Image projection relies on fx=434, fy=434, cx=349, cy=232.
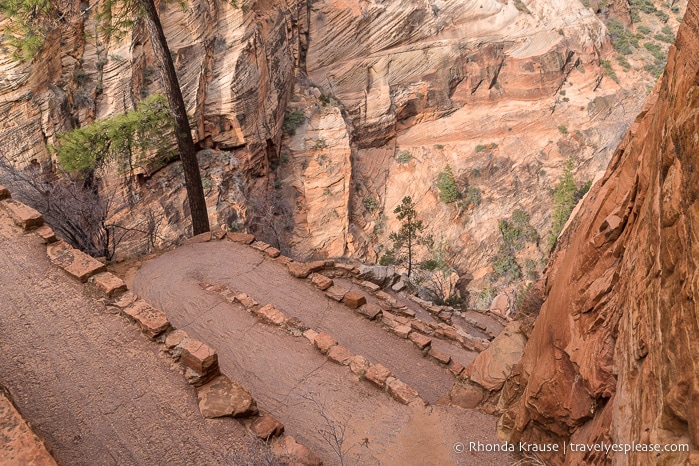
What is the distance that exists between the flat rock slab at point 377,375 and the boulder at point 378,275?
4.51 metres

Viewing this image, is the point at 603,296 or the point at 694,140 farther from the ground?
the point at 694,140

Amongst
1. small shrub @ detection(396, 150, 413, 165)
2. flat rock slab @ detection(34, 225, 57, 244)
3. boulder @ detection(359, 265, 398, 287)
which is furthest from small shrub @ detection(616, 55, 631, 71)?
Result: flat rock slab @ detection(34, 225, 57, 244)

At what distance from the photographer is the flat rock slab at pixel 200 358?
538cm

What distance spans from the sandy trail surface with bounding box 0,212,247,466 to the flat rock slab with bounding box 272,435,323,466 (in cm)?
42

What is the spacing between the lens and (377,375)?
6738mm

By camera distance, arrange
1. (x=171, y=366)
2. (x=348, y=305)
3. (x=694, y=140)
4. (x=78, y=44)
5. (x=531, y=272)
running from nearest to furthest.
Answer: (x=694, y=140)
(x=171, y=366)
(x=348, y=305)
(x=78, y=44)
(x=531, y=272)

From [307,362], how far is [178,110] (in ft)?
21.4

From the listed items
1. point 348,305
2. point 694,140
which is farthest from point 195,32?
point 694,140

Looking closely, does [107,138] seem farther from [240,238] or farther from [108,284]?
[108,284]

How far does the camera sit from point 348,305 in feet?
29.9

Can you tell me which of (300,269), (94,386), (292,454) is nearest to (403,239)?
(300,269)

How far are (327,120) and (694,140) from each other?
23.1m

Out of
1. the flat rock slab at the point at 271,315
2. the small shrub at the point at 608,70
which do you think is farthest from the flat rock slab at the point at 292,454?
the small shrub at the point at 608,70

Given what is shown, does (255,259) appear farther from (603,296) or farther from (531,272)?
(531,272)
